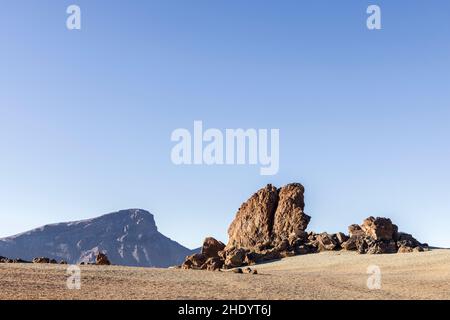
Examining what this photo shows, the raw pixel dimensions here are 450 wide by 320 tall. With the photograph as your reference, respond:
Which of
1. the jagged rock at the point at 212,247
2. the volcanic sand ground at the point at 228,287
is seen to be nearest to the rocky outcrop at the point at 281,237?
the jagged rock at the point at 212,247

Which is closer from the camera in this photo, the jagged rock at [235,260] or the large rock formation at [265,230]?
the jagged rock at [235,260]

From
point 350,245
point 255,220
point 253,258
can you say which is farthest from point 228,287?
point 255,220

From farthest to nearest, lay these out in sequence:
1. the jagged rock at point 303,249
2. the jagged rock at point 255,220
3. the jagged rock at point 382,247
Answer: the jagged rock at point 255,220 < the jagged rock at point 303,249 < the jagged rock at point 382,247

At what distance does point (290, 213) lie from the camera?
65062mm

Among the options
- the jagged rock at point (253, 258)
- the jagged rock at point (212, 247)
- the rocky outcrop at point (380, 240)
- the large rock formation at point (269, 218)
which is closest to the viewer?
the rocky outcrop at point (380, 240)

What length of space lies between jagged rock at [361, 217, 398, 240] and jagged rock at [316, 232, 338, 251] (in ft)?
12.6

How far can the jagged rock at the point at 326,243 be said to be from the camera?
53.0 metres

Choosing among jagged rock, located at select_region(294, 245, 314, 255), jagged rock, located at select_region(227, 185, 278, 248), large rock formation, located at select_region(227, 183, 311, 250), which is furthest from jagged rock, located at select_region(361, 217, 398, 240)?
jagged rock, located at select_region(227, 185, 278, 248)

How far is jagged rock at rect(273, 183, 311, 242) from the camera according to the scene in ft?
207

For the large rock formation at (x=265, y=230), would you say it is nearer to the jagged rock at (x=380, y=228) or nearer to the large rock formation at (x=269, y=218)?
the large rock formation at (x=269, y=218)

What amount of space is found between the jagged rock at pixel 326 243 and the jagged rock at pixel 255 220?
10.6 meters

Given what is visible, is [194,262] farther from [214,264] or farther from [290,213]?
[290,213]
